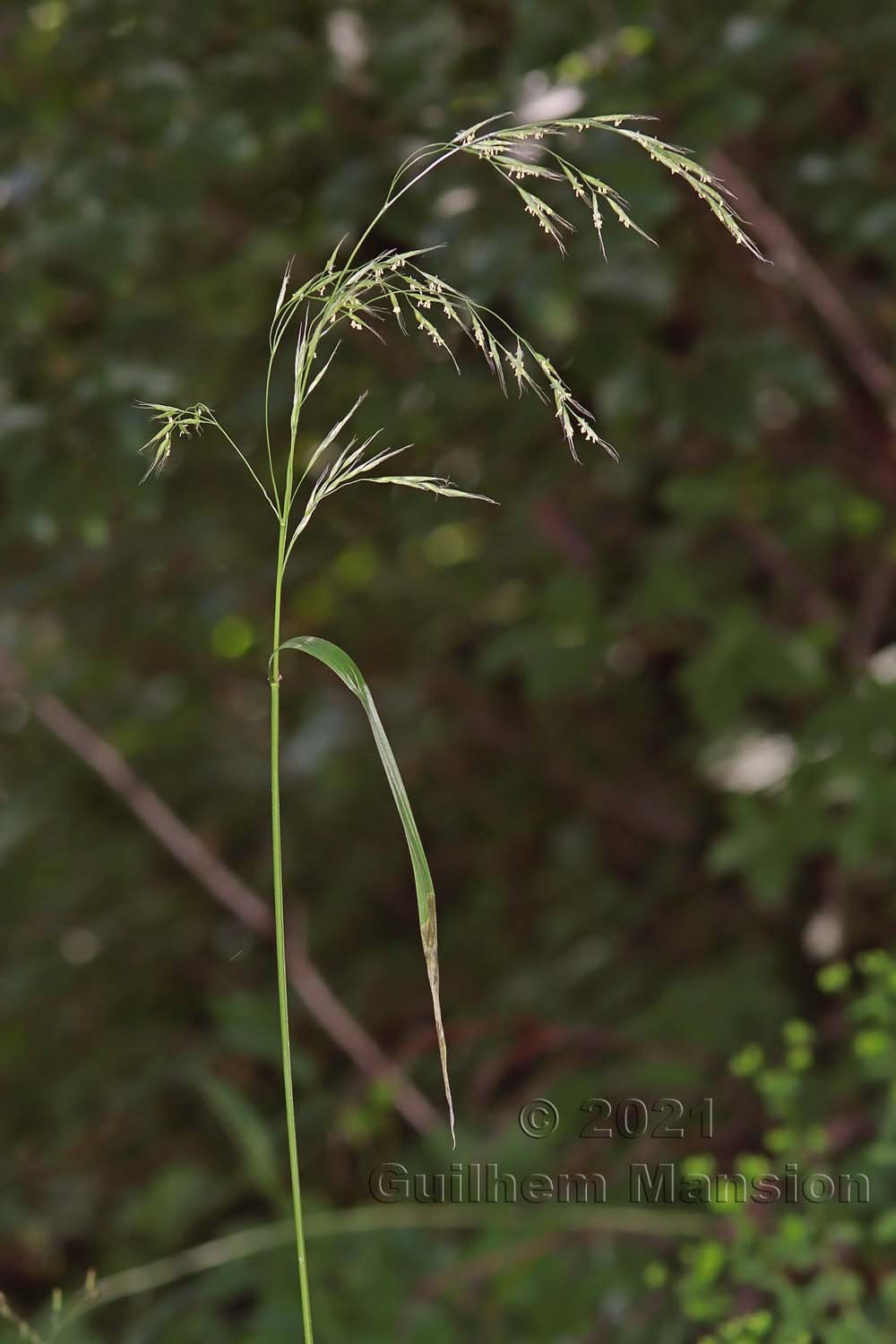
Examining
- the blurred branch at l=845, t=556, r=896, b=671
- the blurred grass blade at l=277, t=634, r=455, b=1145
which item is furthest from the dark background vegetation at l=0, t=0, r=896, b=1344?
the blurred grass blade at l=277, t=634, r=455, b=1145

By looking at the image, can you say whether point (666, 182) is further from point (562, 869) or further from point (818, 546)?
point (562, 869)

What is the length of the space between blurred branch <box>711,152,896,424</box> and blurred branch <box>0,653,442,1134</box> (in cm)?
90

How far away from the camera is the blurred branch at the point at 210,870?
1.53 metres

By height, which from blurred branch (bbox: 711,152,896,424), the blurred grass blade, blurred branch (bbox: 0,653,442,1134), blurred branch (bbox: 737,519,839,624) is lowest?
blurred branch (bbox: 0,653,442,1134)

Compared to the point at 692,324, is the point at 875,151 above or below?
above

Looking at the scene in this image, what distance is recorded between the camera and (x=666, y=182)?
3.99 ft

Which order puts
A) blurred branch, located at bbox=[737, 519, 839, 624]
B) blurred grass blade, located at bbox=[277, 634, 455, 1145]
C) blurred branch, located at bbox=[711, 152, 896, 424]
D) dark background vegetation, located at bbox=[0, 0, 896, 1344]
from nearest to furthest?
blurred grass blade, located at bbox=[277, 634, 455, 1145] → dark background vegetation, located at bbox=[0, 0, 896, 1344] → blurred branch, located at bbox=[711, 152, 896, 424] → blurred branch, located at bbox=[737, 519, 839, 624]

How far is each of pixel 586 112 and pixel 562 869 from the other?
43.1 inches

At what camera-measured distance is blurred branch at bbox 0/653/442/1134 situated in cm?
153

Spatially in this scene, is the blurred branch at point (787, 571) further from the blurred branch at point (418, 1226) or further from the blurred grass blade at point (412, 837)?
the blurred grass blade at point (412, 837)

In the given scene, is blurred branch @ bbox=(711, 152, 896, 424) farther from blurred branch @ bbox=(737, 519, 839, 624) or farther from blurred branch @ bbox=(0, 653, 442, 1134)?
blurred branch @ bbox=(0, 653, 442, 1134)

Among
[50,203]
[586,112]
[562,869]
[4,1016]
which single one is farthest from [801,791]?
[4,1016]

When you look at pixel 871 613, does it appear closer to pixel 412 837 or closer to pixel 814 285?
pixel 814 285

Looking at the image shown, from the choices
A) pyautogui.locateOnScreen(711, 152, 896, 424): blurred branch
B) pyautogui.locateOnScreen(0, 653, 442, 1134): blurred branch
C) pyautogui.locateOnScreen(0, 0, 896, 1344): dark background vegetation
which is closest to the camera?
pyautogui.locateOnScreen(0, 0, 896, 1344): dark background vegetation
